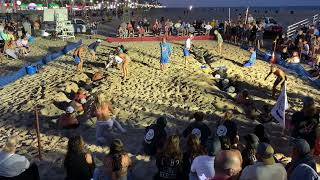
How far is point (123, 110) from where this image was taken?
10992 mm

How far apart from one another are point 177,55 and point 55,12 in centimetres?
1414

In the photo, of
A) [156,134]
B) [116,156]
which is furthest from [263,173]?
[156,134]

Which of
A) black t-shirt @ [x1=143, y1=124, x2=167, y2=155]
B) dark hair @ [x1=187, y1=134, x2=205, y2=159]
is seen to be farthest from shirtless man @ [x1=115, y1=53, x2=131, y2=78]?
dark hair @ [x1=187, y1=134, x2=205, y2=159]

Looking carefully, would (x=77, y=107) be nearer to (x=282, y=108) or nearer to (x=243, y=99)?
(x=243, y=99)

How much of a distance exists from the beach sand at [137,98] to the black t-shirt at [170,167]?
159 centimetres

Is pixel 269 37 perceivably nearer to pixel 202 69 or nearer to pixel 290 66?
pixel 290 66

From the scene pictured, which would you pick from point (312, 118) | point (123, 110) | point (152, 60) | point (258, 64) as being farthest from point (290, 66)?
point (312, 118)

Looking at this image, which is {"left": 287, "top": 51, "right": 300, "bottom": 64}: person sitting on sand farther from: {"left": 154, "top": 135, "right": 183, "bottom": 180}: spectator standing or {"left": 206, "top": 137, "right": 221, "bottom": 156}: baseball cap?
{"left": 206, "top": 137, "right": 221, "bottom": 156}: baseball cap

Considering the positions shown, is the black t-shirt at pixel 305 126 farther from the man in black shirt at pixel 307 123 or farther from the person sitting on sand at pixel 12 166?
the person sitting on sand at pixel 12 166

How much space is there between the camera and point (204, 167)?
205 inches

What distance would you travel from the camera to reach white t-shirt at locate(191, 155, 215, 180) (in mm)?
5207

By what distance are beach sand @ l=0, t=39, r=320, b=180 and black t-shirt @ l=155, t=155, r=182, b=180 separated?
62.6 inches

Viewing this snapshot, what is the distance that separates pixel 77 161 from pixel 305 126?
406cm

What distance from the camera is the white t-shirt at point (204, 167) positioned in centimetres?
521
